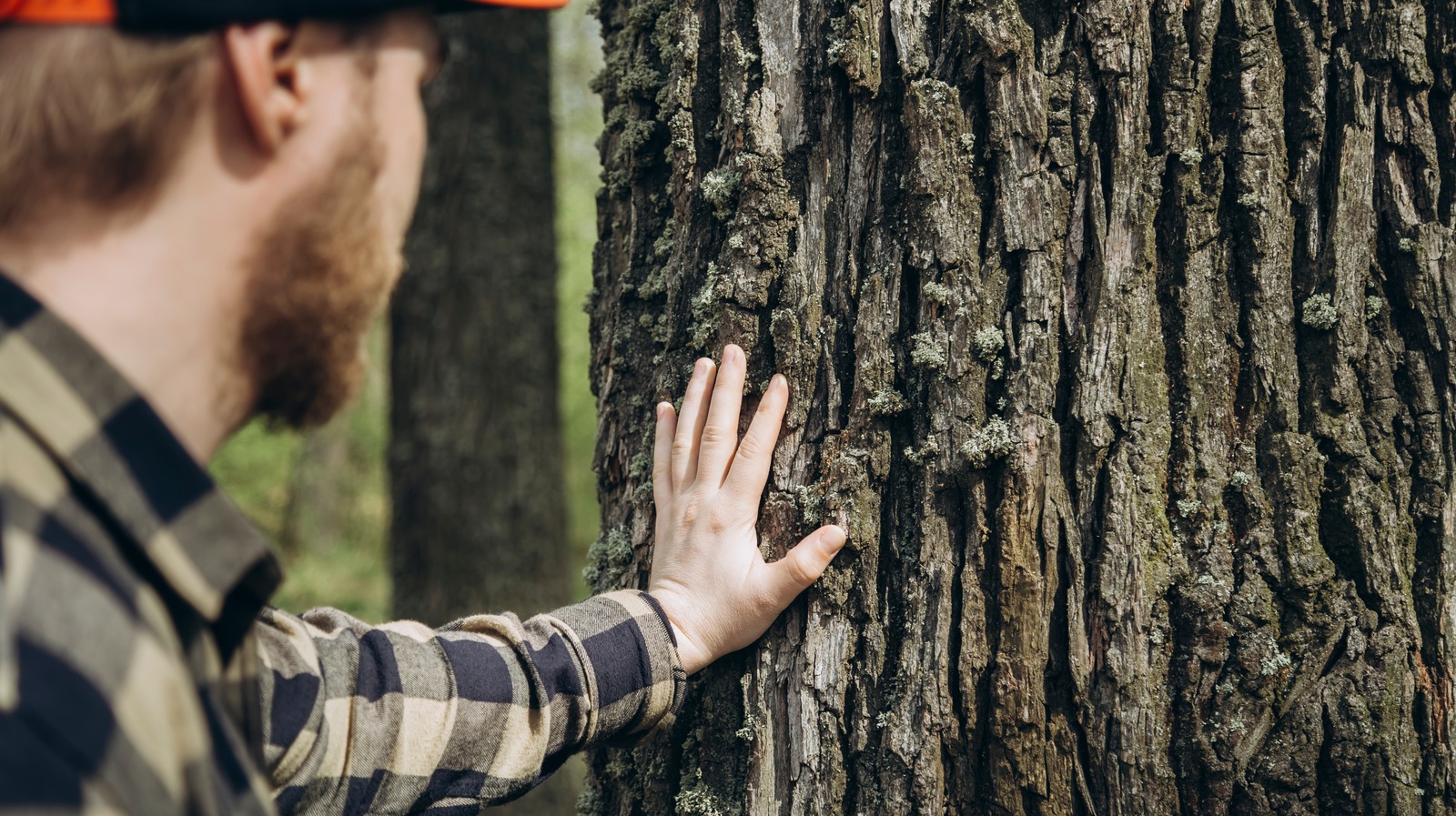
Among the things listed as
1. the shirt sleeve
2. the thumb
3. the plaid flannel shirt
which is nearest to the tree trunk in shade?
the shirt sleeve

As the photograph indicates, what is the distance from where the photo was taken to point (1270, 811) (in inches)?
57.0

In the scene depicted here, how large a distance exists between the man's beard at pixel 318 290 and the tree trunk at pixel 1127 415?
73 centimetres

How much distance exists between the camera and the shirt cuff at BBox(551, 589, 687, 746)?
166 cm

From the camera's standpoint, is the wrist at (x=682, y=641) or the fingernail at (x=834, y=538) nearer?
the fingernail at (x=834, y=538)

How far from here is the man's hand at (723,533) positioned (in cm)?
161

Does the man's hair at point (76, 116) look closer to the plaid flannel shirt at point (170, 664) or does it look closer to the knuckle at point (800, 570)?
the plaid flannel shirt at point (170, 664)

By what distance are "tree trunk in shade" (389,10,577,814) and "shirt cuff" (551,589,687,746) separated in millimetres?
2884

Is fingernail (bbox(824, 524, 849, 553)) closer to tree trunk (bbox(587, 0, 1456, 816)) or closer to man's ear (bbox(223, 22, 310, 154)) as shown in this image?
tree trunk (bbox(587, 0, 1456, 816))

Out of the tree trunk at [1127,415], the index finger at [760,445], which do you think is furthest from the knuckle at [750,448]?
the tree trunk at [1127,415]

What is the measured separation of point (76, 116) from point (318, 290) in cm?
32

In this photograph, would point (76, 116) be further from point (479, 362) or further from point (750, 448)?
point (479, 362)

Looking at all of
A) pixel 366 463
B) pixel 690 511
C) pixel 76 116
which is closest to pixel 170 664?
pixel 76 116

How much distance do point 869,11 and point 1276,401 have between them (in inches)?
36.0

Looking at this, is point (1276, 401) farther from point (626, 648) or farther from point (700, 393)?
point (626, 648)
